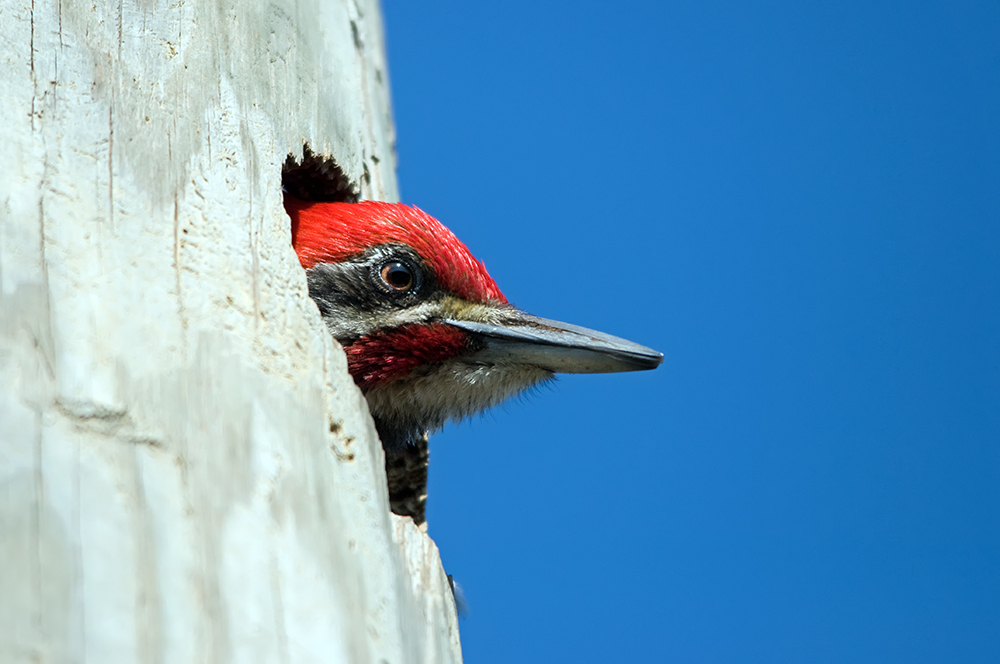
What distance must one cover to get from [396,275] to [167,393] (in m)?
1.37

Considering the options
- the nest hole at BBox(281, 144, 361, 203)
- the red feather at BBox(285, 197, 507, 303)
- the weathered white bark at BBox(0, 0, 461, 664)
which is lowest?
the weathered white bark at BBox(0, 0, 461, 664)

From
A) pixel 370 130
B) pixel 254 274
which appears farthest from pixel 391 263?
pixel 254 274

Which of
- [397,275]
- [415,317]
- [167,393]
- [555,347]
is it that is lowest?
[167,393]

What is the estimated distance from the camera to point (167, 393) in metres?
1.64

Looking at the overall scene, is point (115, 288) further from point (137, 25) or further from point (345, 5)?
point (345, 5)

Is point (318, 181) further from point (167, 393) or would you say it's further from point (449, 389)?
point (167, 393)

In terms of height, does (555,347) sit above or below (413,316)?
below

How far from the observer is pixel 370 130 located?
3039 millimetres

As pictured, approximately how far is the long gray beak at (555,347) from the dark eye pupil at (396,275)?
6.2 inches

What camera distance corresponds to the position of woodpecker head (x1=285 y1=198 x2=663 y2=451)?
2898 millimetres

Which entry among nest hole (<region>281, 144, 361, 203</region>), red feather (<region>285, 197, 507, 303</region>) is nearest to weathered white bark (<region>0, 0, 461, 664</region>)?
nest hole (<region>281, 144, 361, 203</region>)

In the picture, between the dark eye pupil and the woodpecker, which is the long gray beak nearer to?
the woodpecker

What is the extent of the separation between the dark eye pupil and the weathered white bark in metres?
0.80

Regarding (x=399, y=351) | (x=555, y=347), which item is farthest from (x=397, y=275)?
(x=555, y=347)
